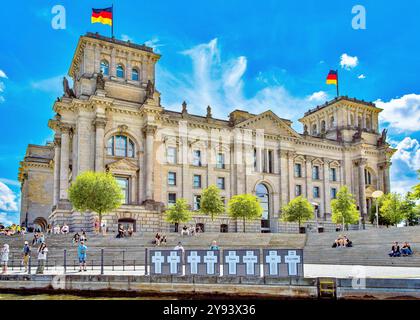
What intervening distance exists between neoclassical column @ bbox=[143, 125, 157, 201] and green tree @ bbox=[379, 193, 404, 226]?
3462 centimetres

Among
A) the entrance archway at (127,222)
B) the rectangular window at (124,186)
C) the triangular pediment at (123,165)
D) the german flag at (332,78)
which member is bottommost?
the entrance archway at (127,222)

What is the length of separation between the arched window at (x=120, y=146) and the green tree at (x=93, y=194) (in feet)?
34.2

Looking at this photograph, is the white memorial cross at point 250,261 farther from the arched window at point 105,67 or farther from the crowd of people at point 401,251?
the arched window at point 105,67

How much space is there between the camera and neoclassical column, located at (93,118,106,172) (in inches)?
2265

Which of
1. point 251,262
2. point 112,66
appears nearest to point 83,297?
point 251,262

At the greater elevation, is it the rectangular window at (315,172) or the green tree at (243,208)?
the rectangular window at (315,172)

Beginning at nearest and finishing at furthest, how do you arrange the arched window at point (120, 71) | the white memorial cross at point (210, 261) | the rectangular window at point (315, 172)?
the white memorial cross at point (210, 261) → the arched window at point (120, 71) → the rectangular window at point (315, 172)

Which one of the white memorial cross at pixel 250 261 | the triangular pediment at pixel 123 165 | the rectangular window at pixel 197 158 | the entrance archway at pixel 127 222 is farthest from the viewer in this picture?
the rectangular window at pixel 197 158

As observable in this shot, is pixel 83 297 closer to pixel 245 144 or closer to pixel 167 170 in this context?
pixel 167 170

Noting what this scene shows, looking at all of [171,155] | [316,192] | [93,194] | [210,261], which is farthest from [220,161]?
[210,261]

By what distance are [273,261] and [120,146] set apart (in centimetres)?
4323

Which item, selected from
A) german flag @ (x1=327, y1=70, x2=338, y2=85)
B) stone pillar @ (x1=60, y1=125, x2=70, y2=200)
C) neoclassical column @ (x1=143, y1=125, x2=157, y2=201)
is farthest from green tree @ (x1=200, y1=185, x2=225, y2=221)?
german flag @ (x1=327, y1=70, x2=338, y2=85)

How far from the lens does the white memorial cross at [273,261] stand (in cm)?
2041

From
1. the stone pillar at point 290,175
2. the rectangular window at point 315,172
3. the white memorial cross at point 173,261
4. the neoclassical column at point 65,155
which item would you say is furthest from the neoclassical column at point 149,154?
the white memorial cross at point 173,261
